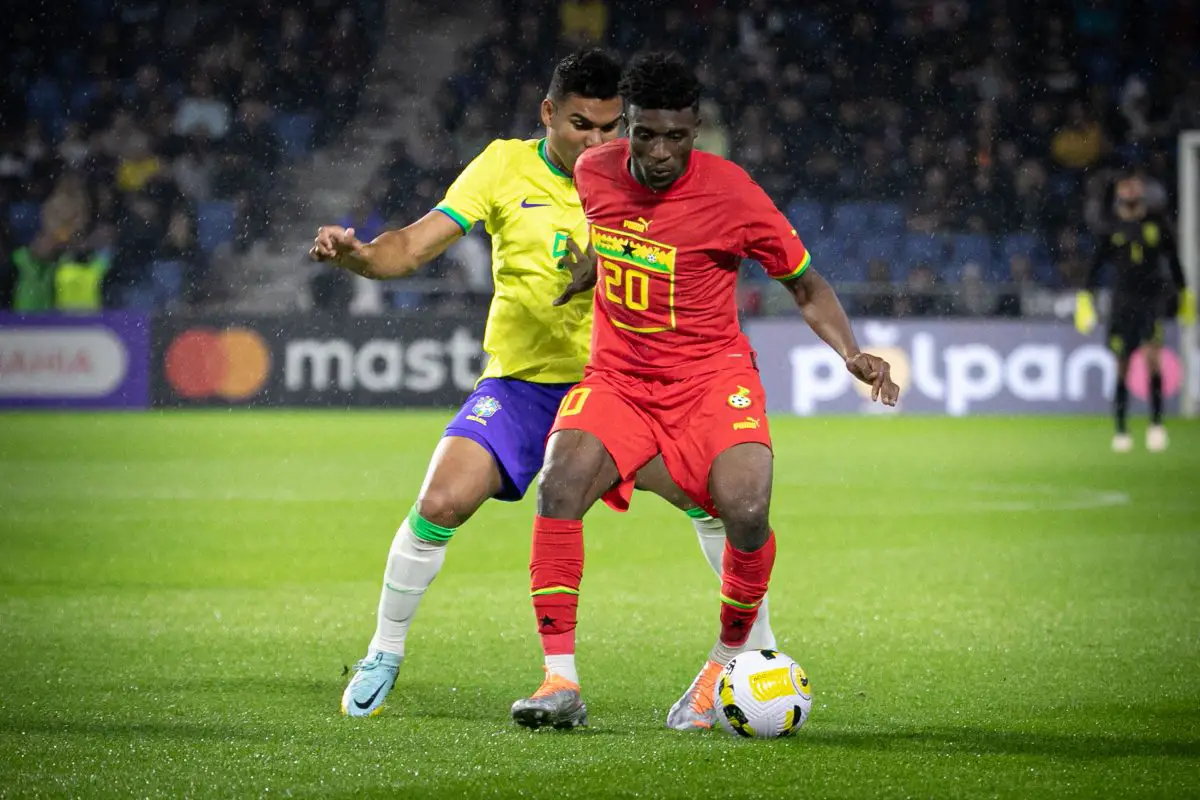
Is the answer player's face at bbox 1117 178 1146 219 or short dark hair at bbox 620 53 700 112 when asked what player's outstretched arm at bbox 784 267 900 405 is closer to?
short dark hair at bbox 620 53 700 112

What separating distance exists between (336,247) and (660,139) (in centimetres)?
94

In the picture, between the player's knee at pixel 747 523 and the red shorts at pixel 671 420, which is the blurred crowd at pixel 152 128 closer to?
the red shorts at pixel 671 420

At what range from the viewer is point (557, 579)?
5.02 metres

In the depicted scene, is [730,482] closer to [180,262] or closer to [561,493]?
[561,493]

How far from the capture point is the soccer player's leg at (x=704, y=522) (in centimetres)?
528

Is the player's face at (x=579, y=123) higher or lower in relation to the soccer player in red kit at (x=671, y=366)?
higher

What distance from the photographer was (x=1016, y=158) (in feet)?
76.0

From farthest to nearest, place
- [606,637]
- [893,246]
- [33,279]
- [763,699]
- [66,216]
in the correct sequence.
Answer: [893,246]
[66,216]
[33,279]
[606,637]
[763,699]

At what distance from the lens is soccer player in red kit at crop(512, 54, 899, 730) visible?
5.00 meters

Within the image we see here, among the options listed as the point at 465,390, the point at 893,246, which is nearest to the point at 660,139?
the point at 465,390

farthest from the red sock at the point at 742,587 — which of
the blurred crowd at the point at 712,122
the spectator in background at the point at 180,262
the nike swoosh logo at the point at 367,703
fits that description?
the spectator in background at the point at 180,262

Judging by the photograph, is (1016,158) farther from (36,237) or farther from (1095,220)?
(36,237)

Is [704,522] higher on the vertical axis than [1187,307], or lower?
lower

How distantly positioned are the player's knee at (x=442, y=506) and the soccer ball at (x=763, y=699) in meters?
0.92
